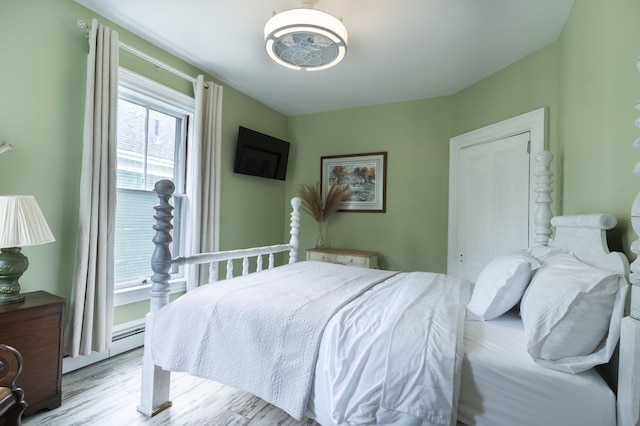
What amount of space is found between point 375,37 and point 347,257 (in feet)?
7.45

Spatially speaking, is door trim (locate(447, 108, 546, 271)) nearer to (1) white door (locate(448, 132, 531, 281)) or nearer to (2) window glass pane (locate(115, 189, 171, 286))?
(1) white door (locate(448, 132, 531, 281))

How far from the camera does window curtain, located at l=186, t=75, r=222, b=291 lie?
2842 mm

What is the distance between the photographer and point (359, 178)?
3885 millimetres

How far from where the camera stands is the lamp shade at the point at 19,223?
4.88ft

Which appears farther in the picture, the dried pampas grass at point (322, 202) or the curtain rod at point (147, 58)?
the dried pampas grass at point (322, 202)

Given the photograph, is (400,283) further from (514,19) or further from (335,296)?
(514,19)

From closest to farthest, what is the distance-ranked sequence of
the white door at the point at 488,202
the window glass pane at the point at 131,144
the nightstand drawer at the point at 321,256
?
1. the window glass pane at the point at 131,144
2. the white door at the point at 488,202
3. the nightstand drawer at the point at 321,256

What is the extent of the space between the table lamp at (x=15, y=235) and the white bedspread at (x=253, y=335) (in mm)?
804

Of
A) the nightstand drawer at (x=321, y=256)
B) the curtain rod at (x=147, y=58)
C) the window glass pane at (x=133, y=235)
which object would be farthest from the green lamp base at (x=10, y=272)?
the nightstand drawer at (x=321, y=256)

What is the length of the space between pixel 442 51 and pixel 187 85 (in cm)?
241

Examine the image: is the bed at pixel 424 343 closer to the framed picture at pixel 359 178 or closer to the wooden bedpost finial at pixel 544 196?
the wooden bedpost finial at pixel 544 196

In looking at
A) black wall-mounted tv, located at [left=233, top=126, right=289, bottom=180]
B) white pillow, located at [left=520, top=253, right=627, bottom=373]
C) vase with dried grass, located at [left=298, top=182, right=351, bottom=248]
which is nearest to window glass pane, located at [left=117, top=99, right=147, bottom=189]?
black wall-mounted tv, located at [left=233, top=126, right=289, bottom=180]

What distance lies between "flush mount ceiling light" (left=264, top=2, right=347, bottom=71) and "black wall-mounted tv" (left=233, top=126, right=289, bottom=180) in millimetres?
1394

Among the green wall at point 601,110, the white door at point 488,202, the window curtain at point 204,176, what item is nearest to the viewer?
the green wall at point 601,110
